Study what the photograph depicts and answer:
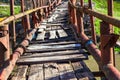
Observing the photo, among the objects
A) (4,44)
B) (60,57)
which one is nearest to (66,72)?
(60,57)

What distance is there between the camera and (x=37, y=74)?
5.81m

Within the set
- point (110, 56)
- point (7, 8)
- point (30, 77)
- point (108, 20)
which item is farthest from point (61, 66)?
point (7, 8)

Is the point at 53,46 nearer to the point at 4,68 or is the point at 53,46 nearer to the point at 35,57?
the point at 35,57

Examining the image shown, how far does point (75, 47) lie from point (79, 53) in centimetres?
73

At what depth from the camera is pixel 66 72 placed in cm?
582

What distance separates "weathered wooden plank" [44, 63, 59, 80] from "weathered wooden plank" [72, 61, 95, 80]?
0.34 m

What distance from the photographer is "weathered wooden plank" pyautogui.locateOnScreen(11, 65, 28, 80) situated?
18.3 feet

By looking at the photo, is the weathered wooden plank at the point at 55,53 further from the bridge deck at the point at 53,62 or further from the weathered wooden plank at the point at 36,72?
the weathered wooden plank at the point at 36,72

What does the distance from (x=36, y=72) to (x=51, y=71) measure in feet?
0.88

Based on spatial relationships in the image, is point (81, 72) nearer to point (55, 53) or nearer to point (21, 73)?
point (21, 73)

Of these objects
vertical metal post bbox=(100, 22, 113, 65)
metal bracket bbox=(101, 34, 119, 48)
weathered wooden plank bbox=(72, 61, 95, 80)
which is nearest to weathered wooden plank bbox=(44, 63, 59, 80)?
weathered wooden plank bbox=(72, 61, 95, 80)

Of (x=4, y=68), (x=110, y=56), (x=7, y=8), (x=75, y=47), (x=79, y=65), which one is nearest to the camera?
(x=110, y=56)

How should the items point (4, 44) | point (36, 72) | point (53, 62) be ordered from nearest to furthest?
point (4, 44) → point (36, 72) → point (53, 62)

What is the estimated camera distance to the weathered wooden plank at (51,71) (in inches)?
220
